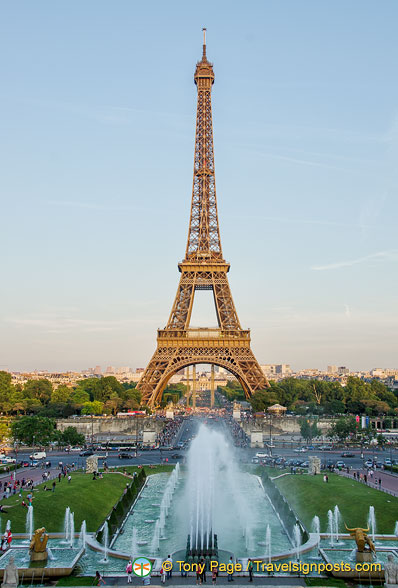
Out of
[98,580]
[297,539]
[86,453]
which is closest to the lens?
[98,580]

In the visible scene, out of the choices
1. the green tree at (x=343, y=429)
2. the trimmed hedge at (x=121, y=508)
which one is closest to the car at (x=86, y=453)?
the trimmed hedge at (x=121, y=508)

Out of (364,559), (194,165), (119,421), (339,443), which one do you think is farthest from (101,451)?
(194,165)

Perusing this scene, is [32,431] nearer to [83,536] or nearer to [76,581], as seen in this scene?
[83,536]

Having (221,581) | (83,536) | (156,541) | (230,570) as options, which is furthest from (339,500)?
(83,536)

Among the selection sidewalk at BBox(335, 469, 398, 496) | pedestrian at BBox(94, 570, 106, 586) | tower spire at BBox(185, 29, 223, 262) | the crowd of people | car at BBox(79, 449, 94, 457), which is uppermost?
tower spire at BBox(185, 29, 223, 262)

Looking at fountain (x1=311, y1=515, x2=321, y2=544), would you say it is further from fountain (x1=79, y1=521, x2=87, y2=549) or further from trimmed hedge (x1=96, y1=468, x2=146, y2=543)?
fountain (x1=79, y1=521, x2=87, y2=549)

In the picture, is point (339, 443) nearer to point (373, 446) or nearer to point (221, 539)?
point (373, 446)

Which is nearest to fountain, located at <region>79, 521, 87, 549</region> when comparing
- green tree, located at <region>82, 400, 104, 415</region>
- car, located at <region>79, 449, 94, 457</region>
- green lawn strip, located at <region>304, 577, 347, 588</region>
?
green lawn strip, located at <region>304, 577, 347, 588</region>

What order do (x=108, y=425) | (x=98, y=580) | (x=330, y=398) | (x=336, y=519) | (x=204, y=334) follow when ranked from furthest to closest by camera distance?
(x=330, y=398) < (x=204, y=334) < (x=108, y=425) < (x=336, y=519) < (x=98, y=580)
